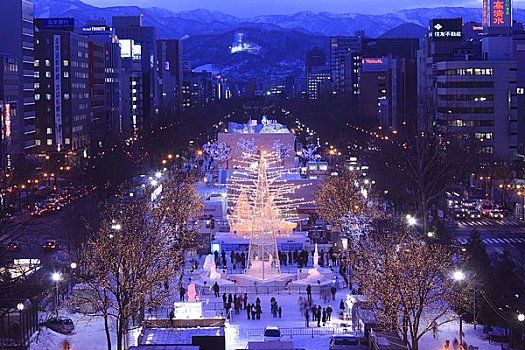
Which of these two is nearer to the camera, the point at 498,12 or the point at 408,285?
the point at 408,285

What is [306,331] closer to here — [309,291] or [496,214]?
[309,291]

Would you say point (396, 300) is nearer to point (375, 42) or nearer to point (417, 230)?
point (417, 230)

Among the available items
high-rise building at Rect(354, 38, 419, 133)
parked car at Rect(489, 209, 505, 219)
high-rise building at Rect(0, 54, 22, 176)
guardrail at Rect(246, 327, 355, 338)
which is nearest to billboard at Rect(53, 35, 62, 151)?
high-rise building at Rect(0, 54, 22, 176)

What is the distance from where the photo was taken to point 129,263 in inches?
974

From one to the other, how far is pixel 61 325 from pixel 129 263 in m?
3.06

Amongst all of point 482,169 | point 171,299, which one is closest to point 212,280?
point 171,299

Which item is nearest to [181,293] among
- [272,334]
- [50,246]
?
[272,334]

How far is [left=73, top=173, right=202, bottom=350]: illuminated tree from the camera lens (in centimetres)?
2420

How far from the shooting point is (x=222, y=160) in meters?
67.8

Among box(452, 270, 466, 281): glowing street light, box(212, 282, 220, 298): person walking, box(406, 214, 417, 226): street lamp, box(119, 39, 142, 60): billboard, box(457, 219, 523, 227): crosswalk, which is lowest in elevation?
box(212, 282, 220, 298): person walking

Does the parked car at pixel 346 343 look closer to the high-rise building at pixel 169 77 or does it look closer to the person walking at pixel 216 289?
the person walking at pixel 216 289

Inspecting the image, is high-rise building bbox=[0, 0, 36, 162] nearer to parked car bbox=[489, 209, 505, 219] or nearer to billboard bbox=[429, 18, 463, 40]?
billboard bbox=[429, 18, 463, 40]

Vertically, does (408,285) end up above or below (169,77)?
below

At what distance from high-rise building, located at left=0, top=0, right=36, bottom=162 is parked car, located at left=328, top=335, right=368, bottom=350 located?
171 feet
